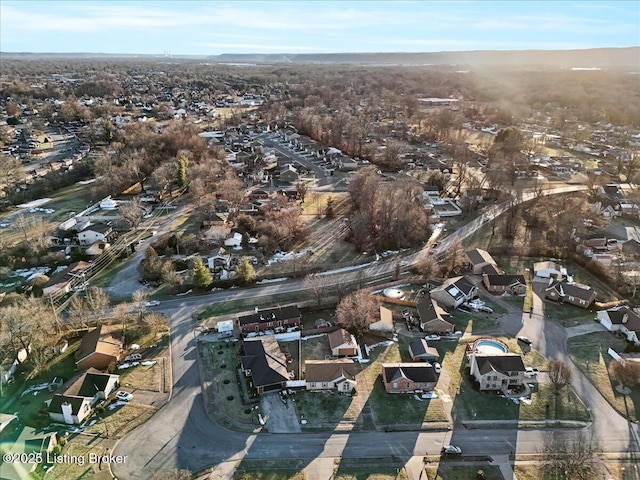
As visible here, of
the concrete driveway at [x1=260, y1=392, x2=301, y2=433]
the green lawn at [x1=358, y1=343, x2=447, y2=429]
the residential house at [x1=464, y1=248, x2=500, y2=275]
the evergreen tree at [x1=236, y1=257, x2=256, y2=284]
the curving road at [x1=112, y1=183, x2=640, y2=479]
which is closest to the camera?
the curving road at [x1=112, y1=183, x2=640, y2=479]

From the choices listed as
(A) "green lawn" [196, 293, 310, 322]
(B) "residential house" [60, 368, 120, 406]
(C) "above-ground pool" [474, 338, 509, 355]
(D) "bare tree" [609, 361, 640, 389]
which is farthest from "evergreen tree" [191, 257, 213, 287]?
(D) "bare tree" [609, 361, 640, 389]

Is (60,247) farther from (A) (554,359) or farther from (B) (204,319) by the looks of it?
(A) (554,359)

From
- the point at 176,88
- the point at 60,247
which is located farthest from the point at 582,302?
the point at 176,88

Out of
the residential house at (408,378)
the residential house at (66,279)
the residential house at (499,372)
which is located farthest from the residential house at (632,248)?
the residential house at (66,279)

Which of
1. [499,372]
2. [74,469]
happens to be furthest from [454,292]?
[74,469]

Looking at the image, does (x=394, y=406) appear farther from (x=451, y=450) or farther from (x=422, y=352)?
(x=422, y=352)

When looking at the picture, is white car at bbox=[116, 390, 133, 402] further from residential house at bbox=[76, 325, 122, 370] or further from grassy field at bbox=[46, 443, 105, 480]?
grassy field at bbox=[46, 443, 105, 480]
